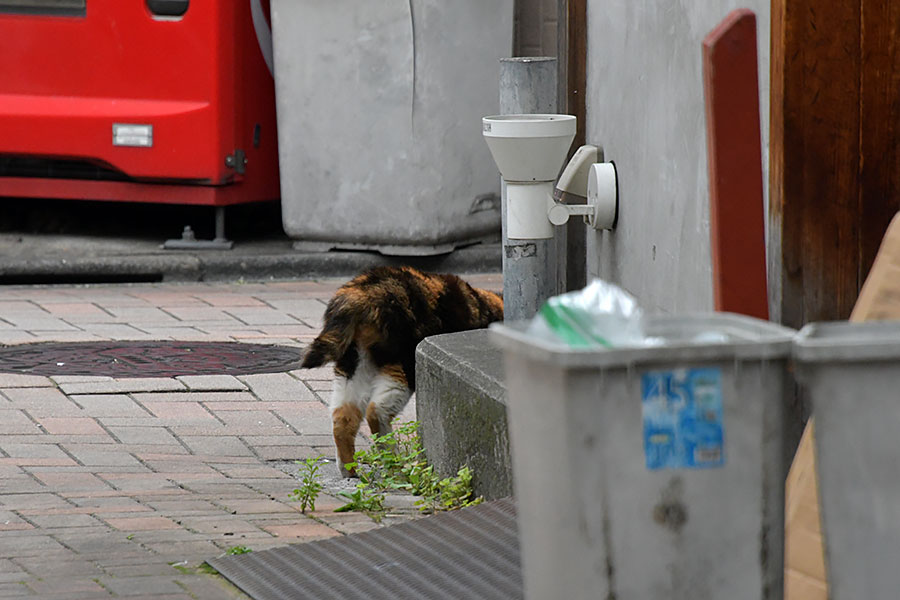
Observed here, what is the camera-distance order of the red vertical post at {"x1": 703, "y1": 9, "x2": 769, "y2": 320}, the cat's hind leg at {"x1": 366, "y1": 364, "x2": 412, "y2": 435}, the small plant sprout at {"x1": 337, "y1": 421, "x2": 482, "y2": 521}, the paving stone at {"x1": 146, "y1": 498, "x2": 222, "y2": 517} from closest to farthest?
the red vertical post at {"x1": 703, "y1": 9, "x2": 769, "y2": 320}, the paving stone at {"x1": 146, "y1": 498, "x2": 222, "y2": 517}, the small plant sprout at {"x1": 337, "y1": 421, "x2": 482, "y2": 521}, the cat's hind leg at {"x1": 366, "y1": 364, "x2": 412, "y2": 435}

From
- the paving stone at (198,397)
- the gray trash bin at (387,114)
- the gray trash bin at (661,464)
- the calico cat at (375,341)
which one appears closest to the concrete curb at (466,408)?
the calico cat at (375,341)

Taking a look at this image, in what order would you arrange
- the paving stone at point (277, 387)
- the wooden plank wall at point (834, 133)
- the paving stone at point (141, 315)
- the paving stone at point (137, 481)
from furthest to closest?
the paving stone at point (141, 315) → the paving stone at point (277, 387) → the paving stone at point (137, 481) → the wooden plank wall at point (834, 133)

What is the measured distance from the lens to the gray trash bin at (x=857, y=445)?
221 centimetres

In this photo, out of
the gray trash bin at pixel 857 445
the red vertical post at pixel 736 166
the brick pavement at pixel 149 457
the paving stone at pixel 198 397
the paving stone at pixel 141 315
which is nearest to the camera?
the gray trash bin at pixel 857 445

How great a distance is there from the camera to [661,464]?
226 centimetres

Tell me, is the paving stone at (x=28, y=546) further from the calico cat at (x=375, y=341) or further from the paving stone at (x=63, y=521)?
the calico cat at (x=375, y=341)

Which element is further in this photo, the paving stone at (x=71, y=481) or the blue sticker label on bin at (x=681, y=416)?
the paving stone at (x=71, y=481)

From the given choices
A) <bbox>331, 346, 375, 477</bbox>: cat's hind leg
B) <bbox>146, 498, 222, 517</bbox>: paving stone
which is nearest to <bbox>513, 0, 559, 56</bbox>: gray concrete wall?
<bbox>331, 346, 375, 477</bbox>: cat's hind leg

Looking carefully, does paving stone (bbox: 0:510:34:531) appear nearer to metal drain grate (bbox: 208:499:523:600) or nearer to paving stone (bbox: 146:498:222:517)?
paving stone (bbox: 146:498:222:517)

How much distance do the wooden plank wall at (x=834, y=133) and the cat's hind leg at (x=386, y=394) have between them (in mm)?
2217

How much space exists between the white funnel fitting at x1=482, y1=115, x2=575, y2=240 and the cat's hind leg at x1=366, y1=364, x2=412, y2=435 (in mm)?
842

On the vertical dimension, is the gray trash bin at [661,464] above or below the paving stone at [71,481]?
above

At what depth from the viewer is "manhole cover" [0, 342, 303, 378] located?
6.77 m

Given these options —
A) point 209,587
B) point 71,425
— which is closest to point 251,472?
point 71,425
